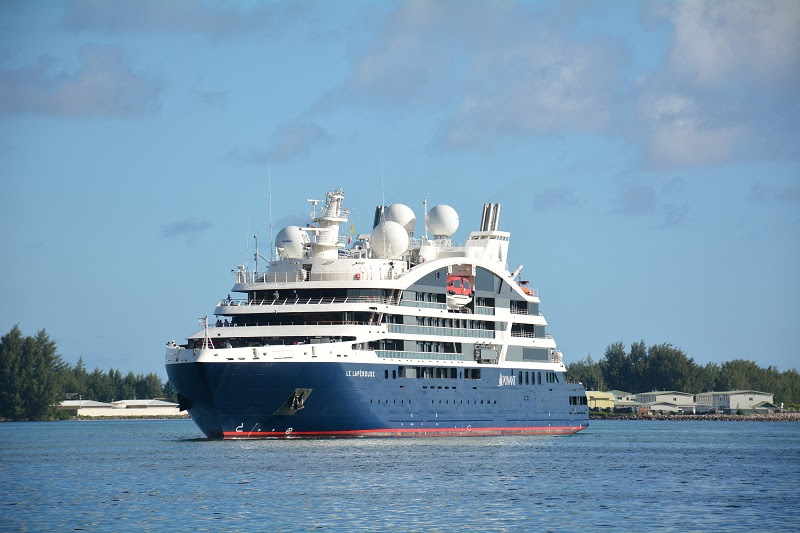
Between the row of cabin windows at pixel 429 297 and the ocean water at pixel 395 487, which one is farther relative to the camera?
the row of cabin windows at pixel 429 297

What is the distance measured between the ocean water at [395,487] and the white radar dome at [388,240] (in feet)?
39.5

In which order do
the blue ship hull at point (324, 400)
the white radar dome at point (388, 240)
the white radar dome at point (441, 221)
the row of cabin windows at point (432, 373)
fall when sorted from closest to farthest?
the blue ship hull at point (324, 400)
the row of cabin windows at point (432, 373)
the white radar dome at point (388, 240)
the white radar dome at point (441, 221)

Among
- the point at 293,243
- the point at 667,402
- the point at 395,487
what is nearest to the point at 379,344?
the point at 293,243

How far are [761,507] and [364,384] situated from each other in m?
31.0

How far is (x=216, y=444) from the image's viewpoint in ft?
227

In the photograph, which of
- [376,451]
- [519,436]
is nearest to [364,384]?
[376,451]

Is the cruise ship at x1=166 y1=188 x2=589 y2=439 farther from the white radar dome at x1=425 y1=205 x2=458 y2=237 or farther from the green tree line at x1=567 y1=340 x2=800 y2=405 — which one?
the green tree line at x1=567 y1=340 x2=800 y2=405

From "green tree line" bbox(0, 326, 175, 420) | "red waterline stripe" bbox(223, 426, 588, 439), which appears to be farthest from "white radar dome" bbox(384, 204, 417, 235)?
"green tree line" bbox(0, 326, 175, 420)

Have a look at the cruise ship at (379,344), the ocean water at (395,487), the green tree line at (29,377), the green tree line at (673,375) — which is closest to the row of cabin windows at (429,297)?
the cruise ship at (379,344)

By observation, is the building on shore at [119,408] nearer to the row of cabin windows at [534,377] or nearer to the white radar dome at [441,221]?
the row of cabin windows at [534,377]

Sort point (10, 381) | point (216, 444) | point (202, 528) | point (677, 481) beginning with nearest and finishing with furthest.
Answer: point (202, 528), point (677, 481), point (216, 444), point (10, 381)

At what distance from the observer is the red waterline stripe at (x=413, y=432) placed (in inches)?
2758

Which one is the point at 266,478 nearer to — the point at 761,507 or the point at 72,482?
the point at 72,482

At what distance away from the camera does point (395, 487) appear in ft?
161
